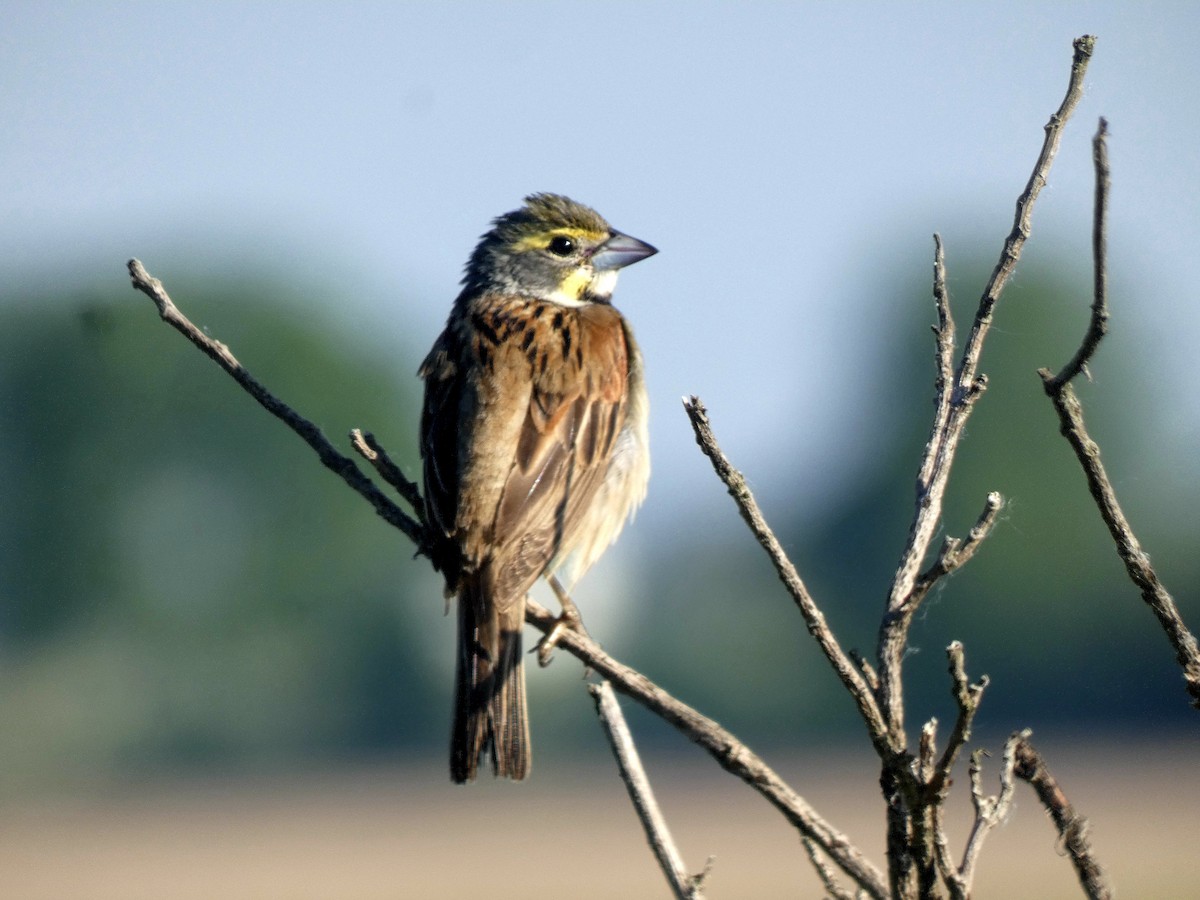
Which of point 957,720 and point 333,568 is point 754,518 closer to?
point 957,720

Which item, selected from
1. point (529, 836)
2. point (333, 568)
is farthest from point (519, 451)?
point (333, 568)

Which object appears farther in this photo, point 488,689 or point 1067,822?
point 488,689

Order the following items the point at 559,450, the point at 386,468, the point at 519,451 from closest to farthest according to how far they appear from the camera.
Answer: the point at 386,468, the point at 519,451, the point at 559,450

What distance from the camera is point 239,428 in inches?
2603

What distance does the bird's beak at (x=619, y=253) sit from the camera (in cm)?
671

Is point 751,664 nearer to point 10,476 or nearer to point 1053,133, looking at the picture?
point 10,476

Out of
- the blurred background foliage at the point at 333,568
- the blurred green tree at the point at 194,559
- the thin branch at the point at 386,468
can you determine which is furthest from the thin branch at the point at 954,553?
the blurred green tree at the point at 194,559

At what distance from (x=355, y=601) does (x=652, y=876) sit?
128 feet

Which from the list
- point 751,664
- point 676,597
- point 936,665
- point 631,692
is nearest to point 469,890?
point 631,692

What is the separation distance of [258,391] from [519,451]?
4.79ft

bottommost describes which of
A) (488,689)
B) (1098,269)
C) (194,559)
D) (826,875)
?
(826,875)

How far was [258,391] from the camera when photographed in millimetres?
4000

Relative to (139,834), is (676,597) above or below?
above

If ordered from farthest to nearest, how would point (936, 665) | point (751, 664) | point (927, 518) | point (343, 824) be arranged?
1. point (751, 664)
2. point (936, 665)
3. point (343, 824)
4. point (927, 518)
